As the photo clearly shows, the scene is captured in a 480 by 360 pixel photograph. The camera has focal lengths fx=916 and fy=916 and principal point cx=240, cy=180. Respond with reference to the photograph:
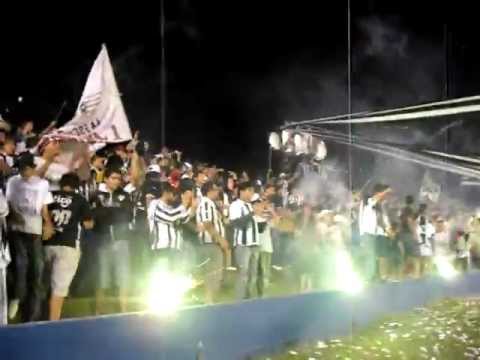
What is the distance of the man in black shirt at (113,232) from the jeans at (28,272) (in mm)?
738

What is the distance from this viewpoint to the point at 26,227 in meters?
7.06

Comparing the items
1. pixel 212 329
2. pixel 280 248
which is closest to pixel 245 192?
pixel 280 248

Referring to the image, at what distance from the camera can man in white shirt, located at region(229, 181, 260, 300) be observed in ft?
30.6

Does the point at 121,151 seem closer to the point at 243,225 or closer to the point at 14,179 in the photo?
the point at 243,225

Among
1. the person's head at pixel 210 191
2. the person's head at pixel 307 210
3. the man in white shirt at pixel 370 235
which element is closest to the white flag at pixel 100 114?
the person's head at pixel 210 191

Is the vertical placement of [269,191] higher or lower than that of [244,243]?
higher

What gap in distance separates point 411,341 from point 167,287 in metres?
2.64

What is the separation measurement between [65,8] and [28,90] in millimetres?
1169

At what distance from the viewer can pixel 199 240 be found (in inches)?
354

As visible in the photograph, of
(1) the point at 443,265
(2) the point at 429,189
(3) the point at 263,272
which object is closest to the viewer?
(3) the point at 263,272

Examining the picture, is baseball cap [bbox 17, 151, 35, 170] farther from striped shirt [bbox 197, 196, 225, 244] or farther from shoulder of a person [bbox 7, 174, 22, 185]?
striped shirt [bbox 197, 196, 225, 244]

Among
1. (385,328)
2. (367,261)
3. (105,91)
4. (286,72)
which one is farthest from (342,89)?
(105,91)

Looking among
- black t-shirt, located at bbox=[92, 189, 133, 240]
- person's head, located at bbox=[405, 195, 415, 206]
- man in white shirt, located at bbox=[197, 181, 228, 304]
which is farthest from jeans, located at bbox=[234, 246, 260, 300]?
person's head, located at bbox=[405, 195, 415, 206]

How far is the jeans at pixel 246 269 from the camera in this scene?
9336 mm
